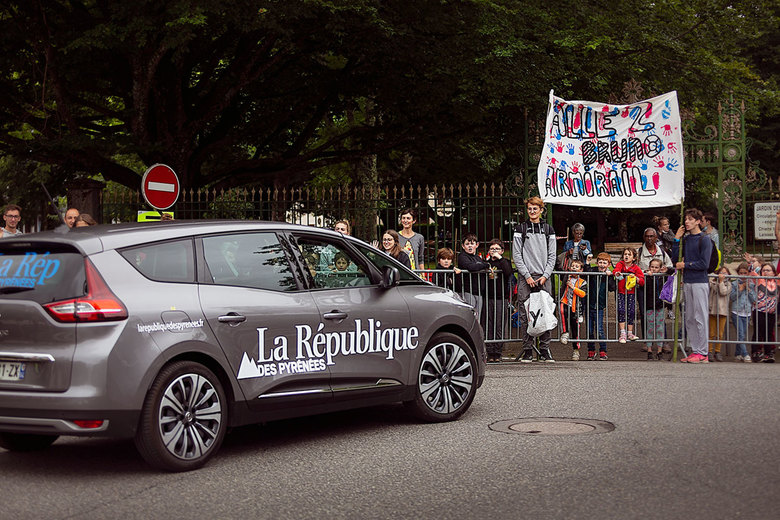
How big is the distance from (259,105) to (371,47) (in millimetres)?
6514

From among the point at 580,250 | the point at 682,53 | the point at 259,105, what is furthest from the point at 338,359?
the point at 259,105

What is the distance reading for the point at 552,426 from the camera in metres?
8.09

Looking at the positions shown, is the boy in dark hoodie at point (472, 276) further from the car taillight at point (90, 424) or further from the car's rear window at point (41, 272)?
the car taillight at point (90, 424)

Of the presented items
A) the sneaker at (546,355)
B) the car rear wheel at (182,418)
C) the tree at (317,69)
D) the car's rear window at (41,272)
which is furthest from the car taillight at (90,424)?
the tree at (317,69)

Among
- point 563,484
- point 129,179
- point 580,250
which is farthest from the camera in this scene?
point 129,179

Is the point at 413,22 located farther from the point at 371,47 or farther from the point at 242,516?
the point at 242,516

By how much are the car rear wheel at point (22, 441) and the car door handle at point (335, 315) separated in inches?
86.8

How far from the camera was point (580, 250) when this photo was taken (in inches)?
562

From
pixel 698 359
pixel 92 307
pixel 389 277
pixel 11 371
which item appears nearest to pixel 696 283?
pixel 698 359

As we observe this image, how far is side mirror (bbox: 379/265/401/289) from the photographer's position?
812 centimetres

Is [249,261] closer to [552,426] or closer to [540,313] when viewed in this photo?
[552,426]

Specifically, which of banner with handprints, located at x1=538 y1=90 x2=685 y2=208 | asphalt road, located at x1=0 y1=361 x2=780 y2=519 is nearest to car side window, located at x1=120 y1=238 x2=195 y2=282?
asphalt road, located at x1=0 y1=361 x2=780 y2=519

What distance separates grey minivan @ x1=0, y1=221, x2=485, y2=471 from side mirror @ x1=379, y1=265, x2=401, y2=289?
11 millimetres

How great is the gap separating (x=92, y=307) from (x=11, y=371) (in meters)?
0.71
